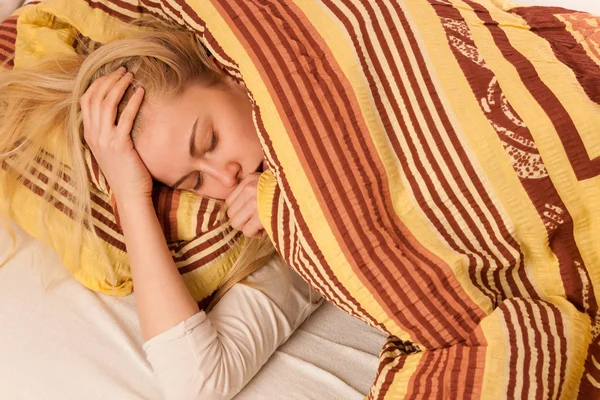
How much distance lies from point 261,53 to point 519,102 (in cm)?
39

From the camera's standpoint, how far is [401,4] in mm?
1023

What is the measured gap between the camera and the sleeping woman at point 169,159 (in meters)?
1.11

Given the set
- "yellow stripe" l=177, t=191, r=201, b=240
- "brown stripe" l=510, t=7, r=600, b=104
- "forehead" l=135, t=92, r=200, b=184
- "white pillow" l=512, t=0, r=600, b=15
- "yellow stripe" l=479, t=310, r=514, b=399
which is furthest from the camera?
"white pillow" l=512, t=0, r=600, b=15

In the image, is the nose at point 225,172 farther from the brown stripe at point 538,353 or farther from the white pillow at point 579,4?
the white pillow at point 579,4

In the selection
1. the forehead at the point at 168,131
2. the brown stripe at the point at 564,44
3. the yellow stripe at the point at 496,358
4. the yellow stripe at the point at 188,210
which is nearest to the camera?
the yellow stripe at the point at 496,358

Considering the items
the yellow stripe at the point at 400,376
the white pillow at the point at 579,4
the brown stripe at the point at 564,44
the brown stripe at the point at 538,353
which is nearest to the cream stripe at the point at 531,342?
the brown stripe at the point at 538,353

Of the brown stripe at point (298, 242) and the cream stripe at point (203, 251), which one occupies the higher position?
the brown stripe at point (298, 242)

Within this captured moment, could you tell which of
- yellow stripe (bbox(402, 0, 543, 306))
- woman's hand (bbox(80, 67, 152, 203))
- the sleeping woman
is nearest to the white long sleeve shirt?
the sleeping woman

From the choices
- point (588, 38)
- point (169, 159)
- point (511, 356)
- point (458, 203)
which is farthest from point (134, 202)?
point (588, 38)

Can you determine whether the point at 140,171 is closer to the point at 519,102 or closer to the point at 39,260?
the point at 39,260

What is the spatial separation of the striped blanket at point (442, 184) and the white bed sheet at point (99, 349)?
20 cm

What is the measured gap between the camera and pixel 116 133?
1141 mm

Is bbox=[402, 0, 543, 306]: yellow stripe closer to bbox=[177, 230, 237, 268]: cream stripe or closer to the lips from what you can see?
the lips

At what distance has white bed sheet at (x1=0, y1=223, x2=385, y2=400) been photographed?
113 cm
